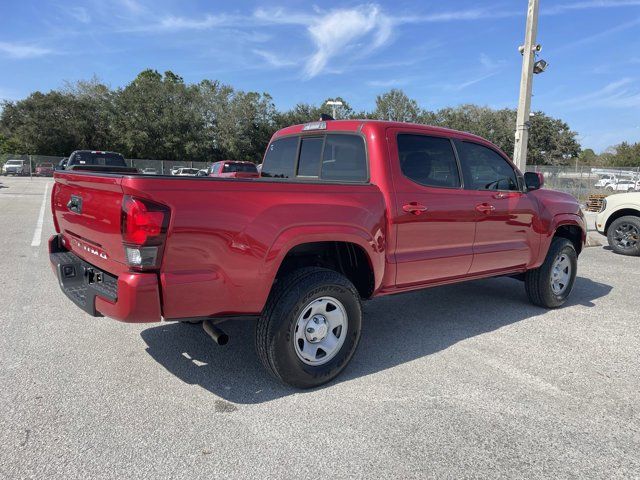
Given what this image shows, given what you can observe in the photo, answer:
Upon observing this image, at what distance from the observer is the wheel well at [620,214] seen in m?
9.24

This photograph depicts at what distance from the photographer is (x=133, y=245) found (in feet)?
8.41

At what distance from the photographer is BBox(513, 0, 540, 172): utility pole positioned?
9422 millimetres

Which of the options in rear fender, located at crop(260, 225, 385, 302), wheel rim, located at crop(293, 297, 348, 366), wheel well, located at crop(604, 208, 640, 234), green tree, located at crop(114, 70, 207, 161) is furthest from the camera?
A: green tree, located at crop(114, 70, 207, 161)

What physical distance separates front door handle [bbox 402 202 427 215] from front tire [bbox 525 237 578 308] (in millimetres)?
2250

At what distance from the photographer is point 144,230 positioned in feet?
8.21

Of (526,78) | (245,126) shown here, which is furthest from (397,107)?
(526,78)

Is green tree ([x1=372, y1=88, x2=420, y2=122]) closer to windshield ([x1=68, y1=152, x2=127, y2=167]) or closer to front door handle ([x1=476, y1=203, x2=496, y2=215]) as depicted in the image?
windshield ([x1=68, y1=152, x2=127, y2=167])

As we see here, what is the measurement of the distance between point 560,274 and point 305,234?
3853mm

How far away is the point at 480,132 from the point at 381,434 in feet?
190

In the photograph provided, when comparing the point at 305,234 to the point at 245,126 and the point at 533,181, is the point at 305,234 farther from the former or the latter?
the point at 245,126

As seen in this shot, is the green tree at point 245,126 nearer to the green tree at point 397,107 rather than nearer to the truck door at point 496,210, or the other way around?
the green tree at point 397,107

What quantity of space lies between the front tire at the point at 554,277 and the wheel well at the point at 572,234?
0.50 ft

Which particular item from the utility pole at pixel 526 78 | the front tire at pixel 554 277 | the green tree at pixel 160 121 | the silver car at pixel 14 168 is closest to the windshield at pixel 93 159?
the utility pole at pixel 526 78

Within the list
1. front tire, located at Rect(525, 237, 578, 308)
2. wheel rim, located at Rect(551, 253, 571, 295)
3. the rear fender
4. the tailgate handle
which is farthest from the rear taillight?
wheel rim, located at Rect(551, 253, 571, 295)
